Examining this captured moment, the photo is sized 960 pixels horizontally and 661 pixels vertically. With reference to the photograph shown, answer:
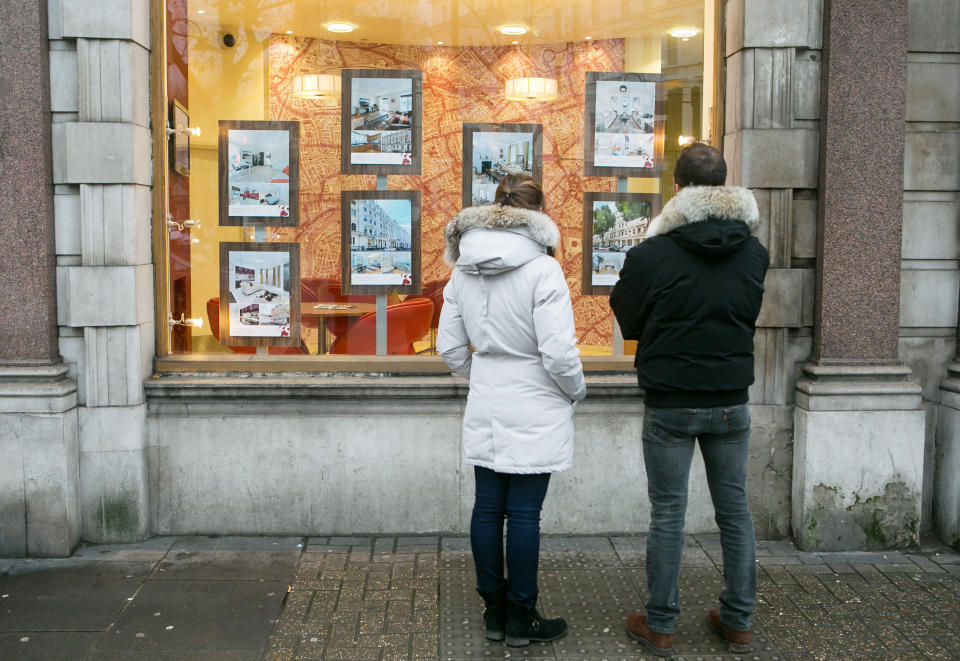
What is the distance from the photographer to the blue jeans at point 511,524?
3961 mm

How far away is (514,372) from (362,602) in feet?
4.79

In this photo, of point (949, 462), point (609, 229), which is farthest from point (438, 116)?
point (949, 462)

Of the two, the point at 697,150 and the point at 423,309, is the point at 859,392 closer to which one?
the point at 697,150

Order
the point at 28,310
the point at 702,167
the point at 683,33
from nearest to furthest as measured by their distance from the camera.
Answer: the point at 702,167, the point at 28,310, the point at 683,33

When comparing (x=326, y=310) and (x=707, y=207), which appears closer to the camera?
(x=707, y=207)

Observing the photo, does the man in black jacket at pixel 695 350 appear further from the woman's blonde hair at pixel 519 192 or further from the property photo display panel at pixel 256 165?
the property photo display panel at pixel 256 165

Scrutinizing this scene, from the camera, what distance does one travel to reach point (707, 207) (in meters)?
3.80

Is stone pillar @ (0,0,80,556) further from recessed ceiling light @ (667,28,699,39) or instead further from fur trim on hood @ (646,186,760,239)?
recessed ceiling light @ (667,28,699,39)

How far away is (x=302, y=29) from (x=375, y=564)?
3.09 metres

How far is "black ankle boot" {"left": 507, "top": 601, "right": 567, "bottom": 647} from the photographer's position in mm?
4094

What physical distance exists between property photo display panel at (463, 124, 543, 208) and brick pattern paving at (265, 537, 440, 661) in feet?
6.79

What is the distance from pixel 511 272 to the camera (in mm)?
3883

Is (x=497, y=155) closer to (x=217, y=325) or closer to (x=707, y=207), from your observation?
(x=217, y=325)

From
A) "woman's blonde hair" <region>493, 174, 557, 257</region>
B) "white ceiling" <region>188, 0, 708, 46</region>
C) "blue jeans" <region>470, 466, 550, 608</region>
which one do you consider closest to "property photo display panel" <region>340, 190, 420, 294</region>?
"white ceiling" <region>188, 0, 708, 46</region>
